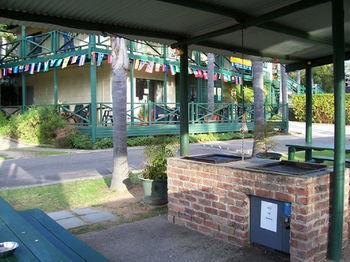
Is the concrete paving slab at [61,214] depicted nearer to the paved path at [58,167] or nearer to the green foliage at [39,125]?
the paved path at [58,167]

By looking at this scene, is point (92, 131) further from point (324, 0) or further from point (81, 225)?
point (324, 0)

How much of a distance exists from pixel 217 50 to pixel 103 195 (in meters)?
3.24

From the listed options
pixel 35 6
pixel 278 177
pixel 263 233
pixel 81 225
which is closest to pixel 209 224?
pixel 263 233

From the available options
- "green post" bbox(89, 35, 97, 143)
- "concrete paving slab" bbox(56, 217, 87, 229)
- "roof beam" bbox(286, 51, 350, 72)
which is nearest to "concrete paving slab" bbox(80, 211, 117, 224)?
"concrete paving slab" bbox(56, 217, 87, 229)

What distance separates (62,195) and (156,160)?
1957 mm

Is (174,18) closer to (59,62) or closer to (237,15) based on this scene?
(237,15)

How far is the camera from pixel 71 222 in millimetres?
5824

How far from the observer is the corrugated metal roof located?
4676 millimetres

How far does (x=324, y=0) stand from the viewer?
4109 millimetres

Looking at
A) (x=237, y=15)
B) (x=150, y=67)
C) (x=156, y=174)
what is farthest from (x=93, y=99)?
(x=237, y=15)

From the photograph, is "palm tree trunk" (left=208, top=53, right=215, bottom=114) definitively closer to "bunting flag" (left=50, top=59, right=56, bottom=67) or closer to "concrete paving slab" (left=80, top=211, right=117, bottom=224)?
"bunting flag" (left=50, top=59, right=56, bottom=67)

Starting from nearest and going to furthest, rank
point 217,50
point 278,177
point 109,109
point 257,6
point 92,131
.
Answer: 1. point 278,177
2. point 257,6
3. point 217,50
4. point 92,131
5. point 109,109

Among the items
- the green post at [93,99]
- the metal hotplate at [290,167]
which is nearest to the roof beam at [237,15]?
the metal hotplate at [290,167]

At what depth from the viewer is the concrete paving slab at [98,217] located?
590 cm
